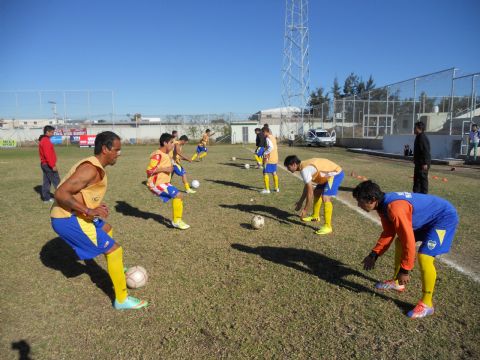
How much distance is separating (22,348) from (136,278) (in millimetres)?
1399

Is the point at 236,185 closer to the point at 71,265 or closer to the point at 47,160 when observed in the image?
the point at 47,160

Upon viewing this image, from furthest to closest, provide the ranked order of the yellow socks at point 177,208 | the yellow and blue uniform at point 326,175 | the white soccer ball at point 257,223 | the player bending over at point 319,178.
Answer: the yellow socks at point 177,208 → the white soccer ball at point 257,223 → the yellow and blue uniform at point 326,175 → the player bending over at point 319,178

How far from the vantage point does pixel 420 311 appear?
361 centimetres

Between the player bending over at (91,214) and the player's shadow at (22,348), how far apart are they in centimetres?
94

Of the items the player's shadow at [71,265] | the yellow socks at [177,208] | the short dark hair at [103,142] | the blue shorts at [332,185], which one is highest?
the short dark hair at [103,142]

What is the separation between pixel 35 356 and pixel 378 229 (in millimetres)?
5809

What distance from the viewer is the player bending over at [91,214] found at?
3.48 meters

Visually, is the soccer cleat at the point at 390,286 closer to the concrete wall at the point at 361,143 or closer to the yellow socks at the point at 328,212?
the yellow socks at the point at 328,212

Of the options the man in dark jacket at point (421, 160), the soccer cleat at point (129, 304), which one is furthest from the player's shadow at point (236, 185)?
the soccer cleat at point (129, 304)

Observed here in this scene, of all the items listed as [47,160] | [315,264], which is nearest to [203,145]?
[47,160]

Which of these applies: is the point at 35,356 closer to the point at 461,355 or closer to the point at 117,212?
the point at 461,355

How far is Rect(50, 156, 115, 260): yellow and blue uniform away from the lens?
3.62m

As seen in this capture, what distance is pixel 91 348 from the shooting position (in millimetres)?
3207

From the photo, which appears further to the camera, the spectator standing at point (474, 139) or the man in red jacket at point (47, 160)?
the spectator standing at point (474, 139)
